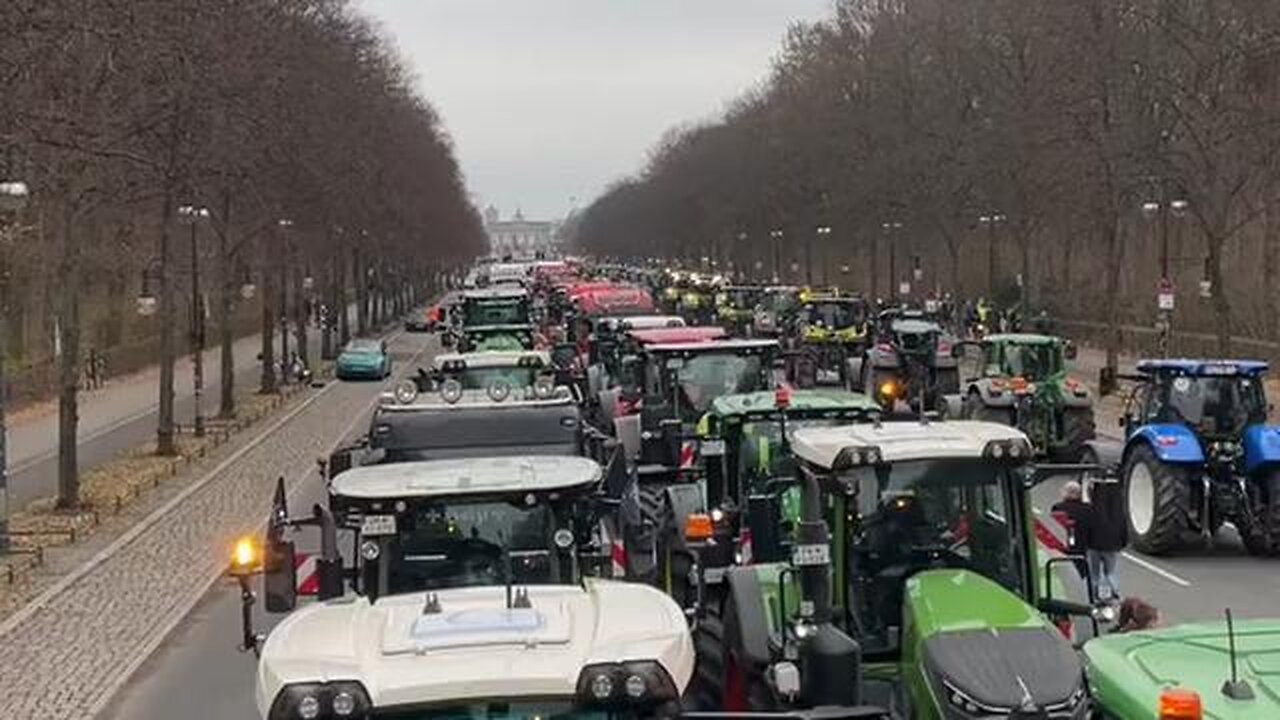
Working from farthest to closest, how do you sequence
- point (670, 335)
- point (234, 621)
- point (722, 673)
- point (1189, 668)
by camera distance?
point (670, 335)
point (234, 621)
point (722, 673)
point (1189, 668)

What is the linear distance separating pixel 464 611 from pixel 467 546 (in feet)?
6.82

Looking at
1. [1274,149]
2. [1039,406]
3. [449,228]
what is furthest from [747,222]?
[1039,406]

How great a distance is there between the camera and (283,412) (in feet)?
153

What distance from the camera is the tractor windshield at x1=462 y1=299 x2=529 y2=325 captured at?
46.8 meters

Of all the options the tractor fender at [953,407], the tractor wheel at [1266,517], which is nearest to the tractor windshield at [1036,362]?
the tractor fender at [953,407]

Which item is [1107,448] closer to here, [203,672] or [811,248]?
[203,672]

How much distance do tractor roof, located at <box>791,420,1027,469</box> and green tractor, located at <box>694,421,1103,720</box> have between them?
0.01m

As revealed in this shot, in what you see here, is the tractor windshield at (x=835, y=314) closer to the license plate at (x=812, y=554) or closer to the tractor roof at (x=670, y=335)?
the tractor roof at (x=670, y=335)

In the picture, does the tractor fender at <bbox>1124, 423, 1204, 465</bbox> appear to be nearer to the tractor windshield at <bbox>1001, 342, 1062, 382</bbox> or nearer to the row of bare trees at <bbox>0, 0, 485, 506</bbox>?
the tractor windshield at <bbox>1001, 342, 1062, 382</bbox>

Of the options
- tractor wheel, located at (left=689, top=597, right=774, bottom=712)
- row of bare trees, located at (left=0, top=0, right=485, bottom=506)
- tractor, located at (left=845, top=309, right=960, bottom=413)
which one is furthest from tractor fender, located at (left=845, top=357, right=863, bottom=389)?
tractor wheel, located at (left=689, top=597, right=774, bottom=712)

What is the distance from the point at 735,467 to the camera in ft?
52.5

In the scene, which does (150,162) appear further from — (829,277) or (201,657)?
(829,277)

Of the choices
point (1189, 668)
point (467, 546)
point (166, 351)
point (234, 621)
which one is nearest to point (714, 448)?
point (467, 546)

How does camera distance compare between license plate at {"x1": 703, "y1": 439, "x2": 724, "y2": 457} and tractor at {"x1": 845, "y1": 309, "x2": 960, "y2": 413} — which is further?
tractor at {"x1": 845, "y1": 309, "x2": 960, "y2": 413}
